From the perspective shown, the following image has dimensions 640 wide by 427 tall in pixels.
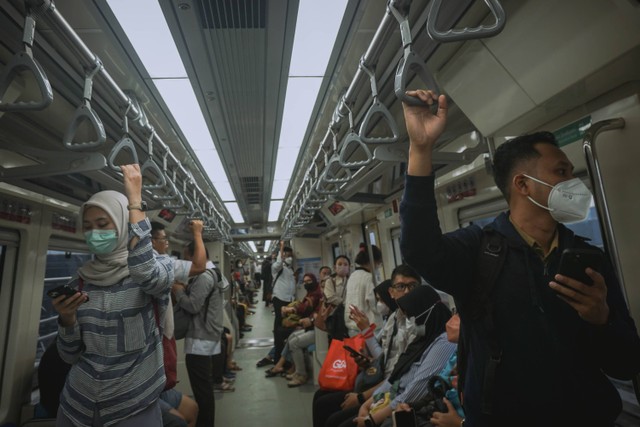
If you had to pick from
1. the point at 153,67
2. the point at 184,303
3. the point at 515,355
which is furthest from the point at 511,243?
the point at 184,303

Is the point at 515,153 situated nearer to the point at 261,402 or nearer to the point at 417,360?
the point at 417,360

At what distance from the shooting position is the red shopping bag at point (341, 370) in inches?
122

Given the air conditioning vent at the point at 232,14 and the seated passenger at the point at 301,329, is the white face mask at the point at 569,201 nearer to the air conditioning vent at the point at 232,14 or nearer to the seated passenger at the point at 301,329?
the air conditioning vent at the point at 232,14

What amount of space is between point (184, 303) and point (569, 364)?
122 inches

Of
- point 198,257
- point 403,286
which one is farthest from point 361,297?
point 198,257

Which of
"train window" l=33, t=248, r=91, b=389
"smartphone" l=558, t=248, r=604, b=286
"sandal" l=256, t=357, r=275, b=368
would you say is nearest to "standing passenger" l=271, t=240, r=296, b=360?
"sandal" l=256, t=357, r=275, b=368

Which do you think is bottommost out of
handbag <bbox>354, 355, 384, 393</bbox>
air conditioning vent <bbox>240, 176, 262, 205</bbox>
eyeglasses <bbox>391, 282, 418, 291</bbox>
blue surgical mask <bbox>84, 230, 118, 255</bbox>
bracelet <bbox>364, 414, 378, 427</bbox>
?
bracelet <bbox>364, 414, 378, 427</bbox>

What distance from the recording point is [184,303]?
3213 millimetres

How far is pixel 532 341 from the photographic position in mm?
999

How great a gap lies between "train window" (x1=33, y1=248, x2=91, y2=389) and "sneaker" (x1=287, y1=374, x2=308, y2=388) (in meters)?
3.18

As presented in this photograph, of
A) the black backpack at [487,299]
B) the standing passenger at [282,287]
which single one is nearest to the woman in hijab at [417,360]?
the black backpack at [487,299]

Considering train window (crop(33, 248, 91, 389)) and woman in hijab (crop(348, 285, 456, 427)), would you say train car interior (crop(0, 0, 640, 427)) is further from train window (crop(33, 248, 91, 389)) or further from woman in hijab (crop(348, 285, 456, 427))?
woman in hijab (crop(348, 285, 456, 427))

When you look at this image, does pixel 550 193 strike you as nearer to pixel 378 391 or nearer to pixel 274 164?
pixel 378 391

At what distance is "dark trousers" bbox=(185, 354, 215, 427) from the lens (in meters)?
3.11
